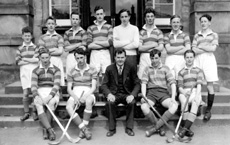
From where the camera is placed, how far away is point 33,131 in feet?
16.3

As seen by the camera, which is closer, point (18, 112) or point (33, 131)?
point (33, 131)

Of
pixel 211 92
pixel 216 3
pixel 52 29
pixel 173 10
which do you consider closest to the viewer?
pixel 211 92

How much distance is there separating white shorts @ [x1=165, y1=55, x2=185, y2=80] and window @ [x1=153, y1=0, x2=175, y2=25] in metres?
2.44

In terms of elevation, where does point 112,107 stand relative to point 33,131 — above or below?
above

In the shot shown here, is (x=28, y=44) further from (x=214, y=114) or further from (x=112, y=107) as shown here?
(x=214, y=114)

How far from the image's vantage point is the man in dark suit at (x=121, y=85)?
15.6ft

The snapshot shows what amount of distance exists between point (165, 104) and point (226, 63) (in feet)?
9.80

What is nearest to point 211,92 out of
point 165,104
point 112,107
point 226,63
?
point 165,104

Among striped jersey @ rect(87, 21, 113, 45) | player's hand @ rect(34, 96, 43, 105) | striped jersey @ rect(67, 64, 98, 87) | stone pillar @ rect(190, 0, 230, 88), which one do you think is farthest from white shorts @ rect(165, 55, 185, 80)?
player's hand @ rect(34, 96, 43, 105)

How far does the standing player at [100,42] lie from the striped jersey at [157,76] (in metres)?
0.88

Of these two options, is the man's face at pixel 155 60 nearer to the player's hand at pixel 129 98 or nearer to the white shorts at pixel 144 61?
the white shorts at pixel 144 61

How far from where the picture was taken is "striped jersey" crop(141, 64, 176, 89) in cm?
495

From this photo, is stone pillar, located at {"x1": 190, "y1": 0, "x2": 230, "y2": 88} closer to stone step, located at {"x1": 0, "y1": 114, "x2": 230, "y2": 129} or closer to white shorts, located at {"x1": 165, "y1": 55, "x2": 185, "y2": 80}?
white shorts, located at {"x1": 165, "y1": 55, "x2": 185, "y2": 80}

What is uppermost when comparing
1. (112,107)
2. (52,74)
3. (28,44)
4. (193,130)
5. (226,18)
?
(226,18)
